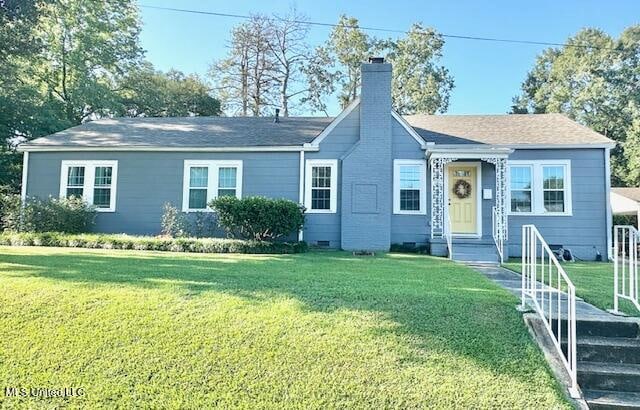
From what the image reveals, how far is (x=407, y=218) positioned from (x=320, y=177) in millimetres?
2965

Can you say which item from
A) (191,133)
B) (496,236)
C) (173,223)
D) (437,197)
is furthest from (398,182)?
(191,133)

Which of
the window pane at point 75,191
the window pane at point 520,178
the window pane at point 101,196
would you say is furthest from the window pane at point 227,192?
the window pane at point 520,178

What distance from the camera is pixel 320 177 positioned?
1244cm

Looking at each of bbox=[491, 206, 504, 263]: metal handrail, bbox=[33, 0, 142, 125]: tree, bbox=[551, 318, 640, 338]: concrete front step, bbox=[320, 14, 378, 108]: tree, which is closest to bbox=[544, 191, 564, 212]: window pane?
bbox=[491, 206, 504, 263]: metal handrail

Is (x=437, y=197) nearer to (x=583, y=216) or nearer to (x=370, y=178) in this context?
(x=370, y=178)

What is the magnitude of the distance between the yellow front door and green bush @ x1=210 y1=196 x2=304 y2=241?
475 cm

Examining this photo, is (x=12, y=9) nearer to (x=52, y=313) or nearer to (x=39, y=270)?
(x=39, y=270)

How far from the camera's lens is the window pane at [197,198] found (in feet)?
42.2

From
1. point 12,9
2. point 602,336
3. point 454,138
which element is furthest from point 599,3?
point 12,9

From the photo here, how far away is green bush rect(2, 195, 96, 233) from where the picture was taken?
1238 cm

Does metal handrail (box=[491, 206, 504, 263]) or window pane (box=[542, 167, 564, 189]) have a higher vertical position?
window pane (box=[542, 167, 564, 189])

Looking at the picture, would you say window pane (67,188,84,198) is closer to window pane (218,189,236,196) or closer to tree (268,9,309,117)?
window pane (218,189,236,196)

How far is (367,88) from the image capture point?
39.5 feet

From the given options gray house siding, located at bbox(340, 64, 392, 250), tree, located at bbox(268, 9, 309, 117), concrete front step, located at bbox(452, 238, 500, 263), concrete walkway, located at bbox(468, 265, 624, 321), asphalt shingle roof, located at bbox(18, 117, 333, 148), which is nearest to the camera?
concrete walkway, located at bbox(468, 265, 624, 321)
